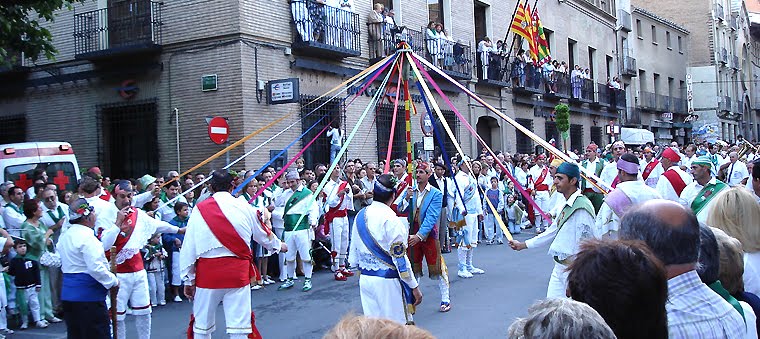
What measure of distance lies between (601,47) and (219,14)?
83.1 feet

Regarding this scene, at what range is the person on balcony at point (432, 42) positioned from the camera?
20.8 m

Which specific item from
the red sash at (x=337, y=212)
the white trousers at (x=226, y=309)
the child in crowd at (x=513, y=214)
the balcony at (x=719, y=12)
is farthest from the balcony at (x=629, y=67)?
the white trousers at (x=226, y=309)

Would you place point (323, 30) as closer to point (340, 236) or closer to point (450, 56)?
point (450, 56)

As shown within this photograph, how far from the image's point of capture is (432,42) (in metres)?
20.8

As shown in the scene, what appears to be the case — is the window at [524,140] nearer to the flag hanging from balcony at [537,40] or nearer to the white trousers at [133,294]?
the flag hanging from balcony at [537,40]

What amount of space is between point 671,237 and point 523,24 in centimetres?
2136

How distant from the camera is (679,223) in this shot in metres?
2.95

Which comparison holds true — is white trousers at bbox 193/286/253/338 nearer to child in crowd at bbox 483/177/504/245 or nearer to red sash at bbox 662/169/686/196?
red sash at bbox 662/169/686/196

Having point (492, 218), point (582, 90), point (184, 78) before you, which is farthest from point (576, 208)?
point (582, 90)

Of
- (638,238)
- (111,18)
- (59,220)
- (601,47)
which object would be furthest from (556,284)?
(601,47)

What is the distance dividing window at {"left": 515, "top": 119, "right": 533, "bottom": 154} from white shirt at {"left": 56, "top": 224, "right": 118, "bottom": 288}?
22.3 m

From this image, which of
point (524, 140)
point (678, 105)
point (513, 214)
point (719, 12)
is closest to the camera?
point (513, 214)

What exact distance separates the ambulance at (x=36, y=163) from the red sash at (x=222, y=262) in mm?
7074

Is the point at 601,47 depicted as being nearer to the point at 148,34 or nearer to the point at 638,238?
the point at 148,34
